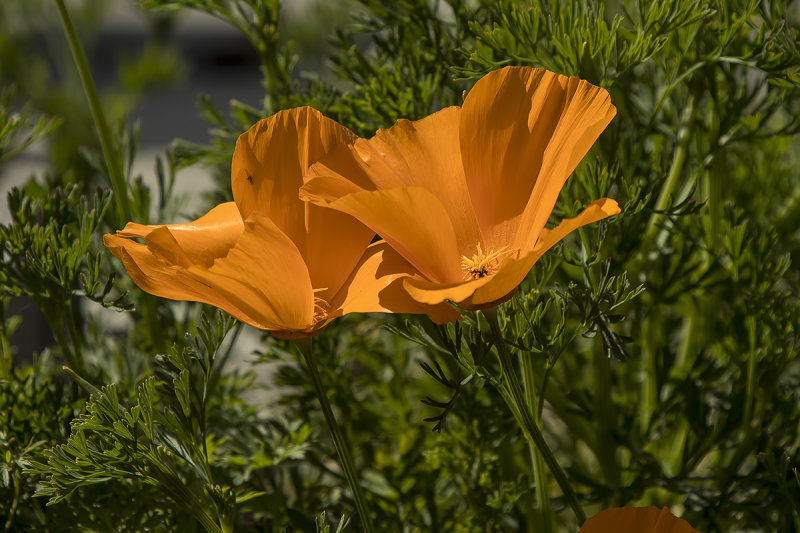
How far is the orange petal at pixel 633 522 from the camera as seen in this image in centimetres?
43

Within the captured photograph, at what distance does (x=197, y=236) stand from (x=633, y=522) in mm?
272

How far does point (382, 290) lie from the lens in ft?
1.34

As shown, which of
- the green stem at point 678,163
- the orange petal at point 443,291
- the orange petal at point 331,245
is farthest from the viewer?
the green stem at point 678,163

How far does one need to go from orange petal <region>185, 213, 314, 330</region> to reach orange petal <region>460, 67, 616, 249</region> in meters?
0.10

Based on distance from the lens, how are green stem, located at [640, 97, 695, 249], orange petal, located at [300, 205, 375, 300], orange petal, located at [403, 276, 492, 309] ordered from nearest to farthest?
1. orange petal, located at [403, 276, 492, 309]
2. orange petal, located at [300, 205, 375, 300]
3. green stem, located at [640, 97, 695, 249]

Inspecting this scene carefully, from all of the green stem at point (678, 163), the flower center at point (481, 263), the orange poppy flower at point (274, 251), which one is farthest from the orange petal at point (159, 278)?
the green stem at point (678, 163)

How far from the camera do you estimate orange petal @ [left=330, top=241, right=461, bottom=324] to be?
15.8 inches

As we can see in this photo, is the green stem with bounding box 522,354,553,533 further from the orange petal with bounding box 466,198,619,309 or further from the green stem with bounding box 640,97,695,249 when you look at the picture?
the green stem with bounding box 640,97,695,249

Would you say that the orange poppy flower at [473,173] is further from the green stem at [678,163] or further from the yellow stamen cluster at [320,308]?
the green stem at [678,163]

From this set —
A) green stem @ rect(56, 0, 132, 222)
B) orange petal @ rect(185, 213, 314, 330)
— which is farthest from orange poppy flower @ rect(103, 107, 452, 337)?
green stem @ rect(56, 0, 132, 222)

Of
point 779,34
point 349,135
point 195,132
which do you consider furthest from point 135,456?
point 195,132

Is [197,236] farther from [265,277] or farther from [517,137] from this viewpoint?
[517,137]

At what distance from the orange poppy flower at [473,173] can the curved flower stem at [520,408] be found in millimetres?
20

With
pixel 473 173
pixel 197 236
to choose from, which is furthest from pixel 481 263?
pixel 197 236
